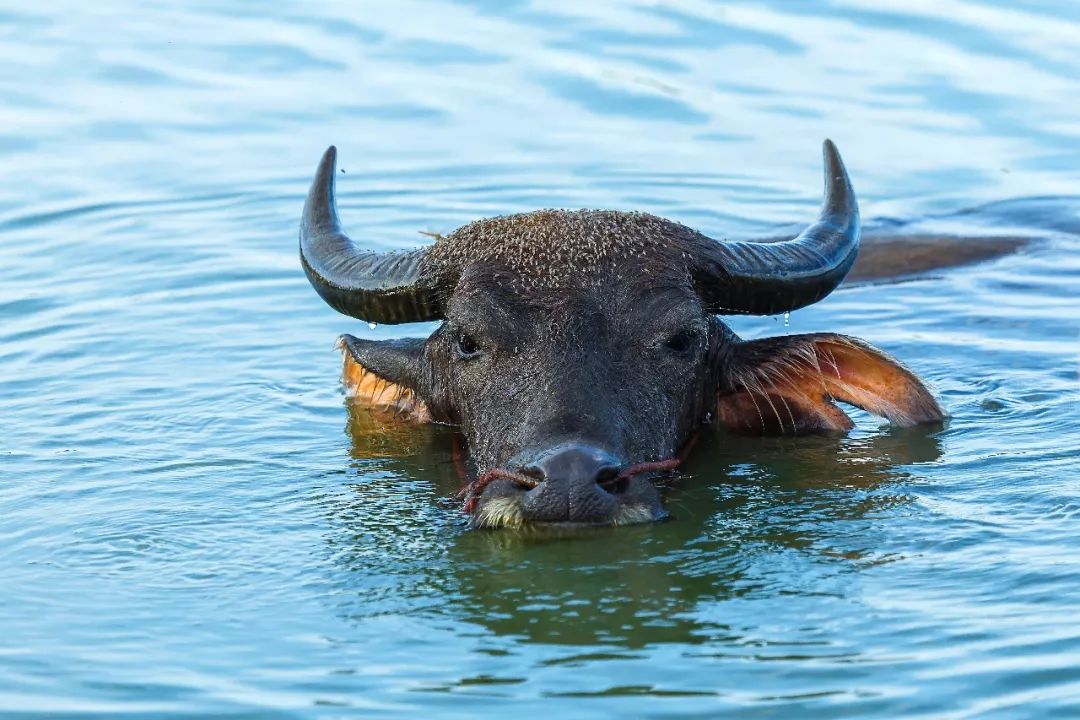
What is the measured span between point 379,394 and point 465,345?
1474 mm

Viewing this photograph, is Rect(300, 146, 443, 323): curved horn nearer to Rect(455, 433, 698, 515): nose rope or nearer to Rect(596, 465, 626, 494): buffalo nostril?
Rect(455, 433, 698, 515): nose rope

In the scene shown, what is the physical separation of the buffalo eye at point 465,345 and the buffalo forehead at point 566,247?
13.6 inches

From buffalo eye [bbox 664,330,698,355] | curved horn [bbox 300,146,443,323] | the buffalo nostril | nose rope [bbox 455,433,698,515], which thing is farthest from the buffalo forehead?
the buffalo nostril

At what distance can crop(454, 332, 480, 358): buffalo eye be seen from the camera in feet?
28.9

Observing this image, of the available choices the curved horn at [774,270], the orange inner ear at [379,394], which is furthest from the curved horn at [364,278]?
the curved horn at [774,270]

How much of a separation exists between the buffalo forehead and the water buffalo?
0.01 m

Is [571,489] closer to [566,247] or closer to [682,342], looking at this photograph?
[682,342]

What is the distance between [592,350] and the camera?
330 inches

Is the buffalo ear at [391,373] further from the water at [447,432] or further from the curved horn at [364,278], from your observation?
the curved horn at [364,278]

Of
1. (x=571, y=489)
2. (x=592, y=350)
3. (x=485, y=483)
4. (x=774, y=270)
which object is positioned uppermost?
(x=774, y=270)

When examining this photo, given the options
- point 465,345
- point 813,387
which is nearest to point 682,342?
point 465,345

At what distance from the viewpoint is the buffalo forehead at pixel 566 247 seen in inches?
345

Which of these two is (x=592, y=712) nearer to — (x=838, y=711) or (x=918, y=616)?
(x=838, y=711)

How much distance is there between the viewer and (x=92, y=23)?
21.0m
